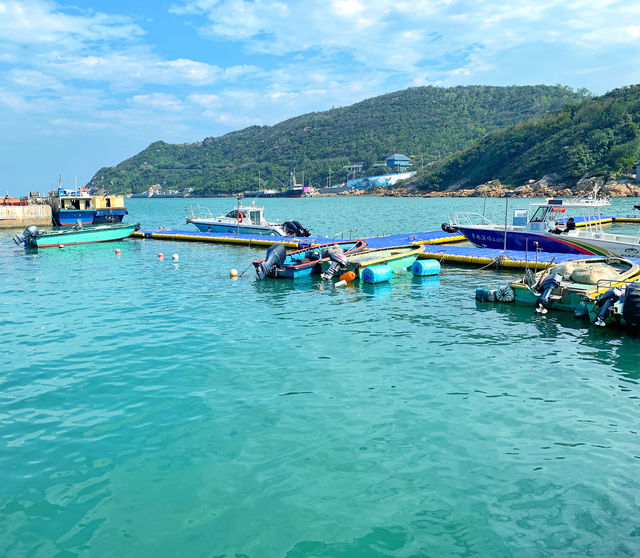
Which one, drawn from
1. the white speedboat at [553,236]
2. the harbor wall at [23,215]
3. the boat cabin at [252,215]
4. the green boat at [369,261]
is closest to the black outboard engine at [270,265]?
the green boat at [369,261]

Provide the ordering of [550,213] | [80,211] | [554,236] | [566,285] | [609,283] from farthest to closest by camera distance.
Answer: [80,211]
[550,213]
[554,236]
[566,285]
[609,283]

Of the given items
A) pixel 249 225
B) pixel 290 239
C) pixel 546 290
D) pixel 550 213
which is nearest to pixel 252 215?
pixel 249 225

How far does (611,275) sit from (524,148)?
146939mm

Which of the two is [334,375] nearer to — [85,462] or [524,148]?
[85,462]

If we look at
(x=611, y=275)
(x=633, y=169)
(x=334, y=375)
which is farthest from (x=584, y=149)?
(x=334, y=375)

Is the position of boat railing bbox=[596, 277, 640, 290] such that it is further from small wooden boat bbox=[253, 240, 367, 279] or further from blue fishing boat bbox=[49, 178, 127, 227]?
blue fishing boat bbox=[49, 178, 127, 227]

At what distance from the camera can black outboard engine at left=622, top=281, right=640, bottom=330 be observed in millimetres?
15086

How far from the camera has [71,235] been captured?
139ft

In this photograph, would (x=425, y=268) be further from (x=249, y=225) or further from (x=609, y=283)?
(x=249, y=225)

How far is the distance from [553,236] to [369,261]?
10.8 meters

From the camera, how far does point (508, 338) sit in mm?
15617

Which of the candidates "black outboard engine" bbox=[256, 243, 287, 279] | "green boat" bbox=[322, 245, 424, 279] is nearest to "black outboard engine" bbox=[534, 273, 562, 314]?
"green boat" bbox=[322, 245, 424, 279]

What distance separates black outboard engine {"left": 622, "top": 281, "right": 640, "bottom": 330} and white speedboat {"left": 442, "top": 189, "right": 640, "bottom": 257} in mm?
11698

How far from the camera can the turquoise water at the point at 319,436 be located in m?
7.04
